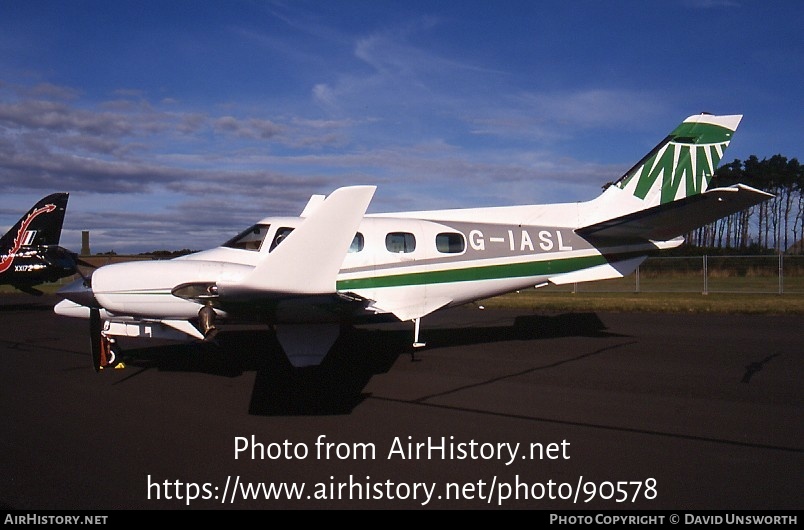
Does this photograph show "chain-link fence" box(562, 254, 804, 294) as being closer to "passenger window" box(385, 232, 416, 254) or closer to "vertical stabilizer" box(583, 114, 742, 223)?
"vertical stabilizer" box(583, 114, 742, 223)

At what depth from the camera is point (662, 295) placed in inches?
1056

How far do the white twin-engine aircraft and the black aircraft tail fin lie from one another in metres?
14.5

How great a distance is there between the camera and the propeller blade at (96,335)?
10.1 meters

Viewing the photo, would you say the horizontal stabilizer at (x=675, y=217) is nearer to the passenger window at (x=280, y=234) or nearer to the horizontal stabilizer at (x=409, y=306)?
the horizontal stabilizer at (x=409, y=306)

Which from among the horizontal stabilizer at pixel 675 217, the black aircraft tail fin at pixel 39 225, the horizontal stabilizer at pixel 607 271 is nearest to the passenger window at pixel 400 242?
the horizontal stabilizer at pixel 607 271

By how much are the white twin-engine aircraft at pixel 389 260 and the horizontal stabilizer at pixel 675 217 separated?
27mm

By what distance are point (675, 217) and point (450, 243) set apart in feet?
13.6

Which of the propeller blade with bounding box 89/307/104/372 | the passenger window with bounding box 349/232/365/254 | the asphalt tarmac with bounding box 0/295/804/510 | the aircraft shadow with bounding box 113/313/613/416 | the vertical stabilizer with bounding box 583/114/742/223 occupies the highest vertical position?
the vertical stabilizer with bounding box 583/114/742/223

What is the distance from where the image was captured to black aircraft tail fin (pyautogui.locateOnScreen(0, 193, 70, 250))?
2330 cm

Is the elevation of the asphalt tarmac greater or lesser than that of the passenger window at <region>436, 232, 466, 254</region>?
lesser

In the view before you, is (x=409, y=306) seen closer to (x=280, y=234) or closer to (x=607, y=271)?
(x=280, y=234)

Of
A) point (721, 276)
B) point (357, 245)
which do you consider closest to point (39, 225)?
point (357, 245)

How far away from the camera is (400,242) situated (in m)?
11.1

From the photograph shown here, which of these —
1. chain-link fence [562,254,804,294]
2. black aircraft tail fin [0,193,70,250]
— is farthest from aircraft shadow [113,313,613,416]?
chain-link fence [562,254,804,294]
